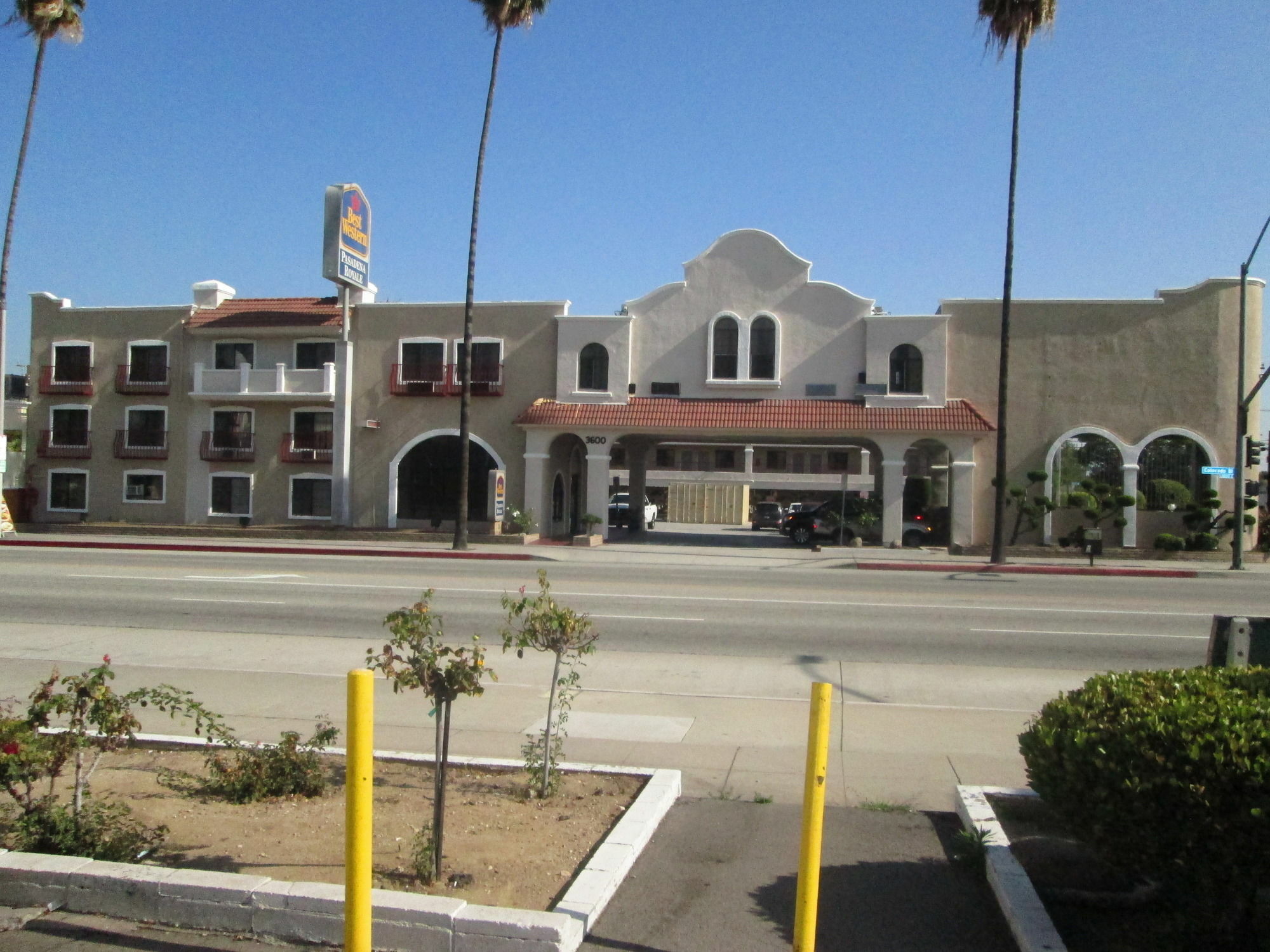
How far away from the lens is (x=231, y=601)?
16656 millimetres

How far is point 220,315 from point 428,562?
15.9 m

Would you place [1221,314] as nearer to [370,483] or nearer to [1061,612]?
[1061,612]

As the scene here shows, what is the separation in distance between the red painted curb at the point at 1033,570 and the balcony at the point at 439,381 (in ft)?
45.0

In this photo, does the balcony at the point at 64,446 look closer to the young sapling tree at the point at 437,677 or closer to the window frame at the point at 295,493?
the window frame at the point at 295,493

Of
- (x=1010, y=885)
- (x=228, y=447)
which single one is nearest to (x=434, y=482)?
(x=228, y=447)

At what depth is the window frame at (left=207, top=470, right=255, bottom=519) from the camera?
3578cm

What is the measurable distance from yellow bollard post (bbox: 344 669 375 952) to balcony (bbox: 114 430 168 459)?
35.9 metres

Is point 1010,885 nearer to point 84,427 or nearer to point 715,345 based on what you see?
point 715,345

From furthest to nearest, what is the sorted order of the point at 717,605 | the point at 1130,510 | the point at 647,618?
1. the point at 1130,510
2. the point at 717,605
3. the point at 647,618

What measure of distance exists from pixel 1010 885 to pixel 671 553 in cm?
2512

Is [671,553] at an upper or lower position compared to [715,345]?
lower

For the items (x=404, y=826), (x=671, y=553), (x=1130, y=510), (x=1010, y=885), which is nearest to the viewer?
(x=1010, y=885)

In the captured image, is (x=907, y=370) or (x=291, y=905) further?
(x=907, y=370)

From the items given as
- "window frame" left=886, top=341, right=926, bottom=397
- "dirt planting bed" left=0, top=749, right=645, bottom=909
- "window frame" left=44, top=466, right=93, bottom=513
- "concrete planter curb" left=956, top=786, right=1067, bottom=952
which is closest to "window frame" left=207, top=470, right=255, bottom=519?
"window frame" left=44, top=466, right=93, bottom=513
